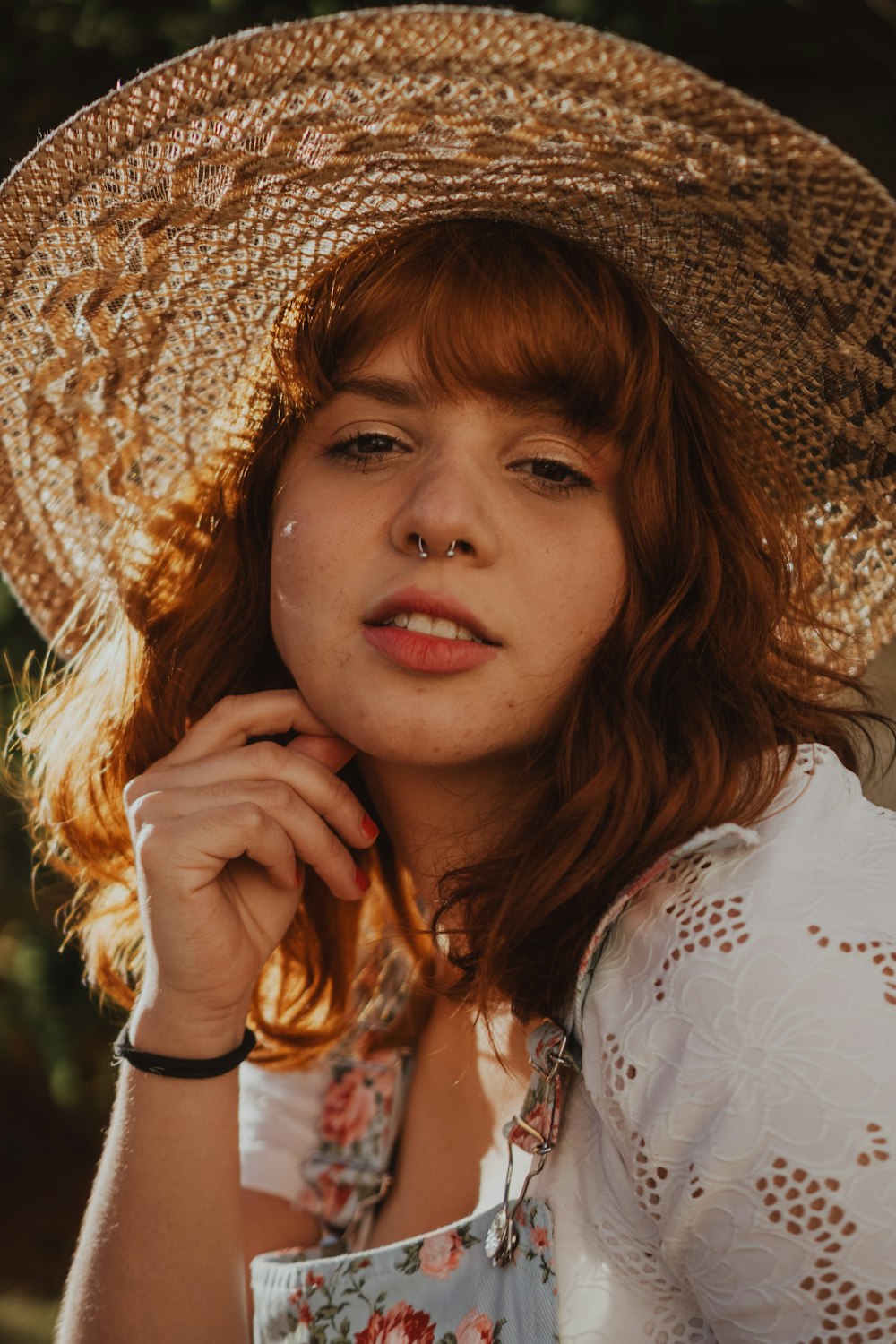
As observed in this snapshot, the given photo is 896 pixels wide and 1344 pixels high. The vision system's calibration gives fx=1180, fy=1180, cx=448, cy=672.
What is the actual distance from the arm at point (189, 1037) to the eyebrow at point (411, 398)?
555 millimetres

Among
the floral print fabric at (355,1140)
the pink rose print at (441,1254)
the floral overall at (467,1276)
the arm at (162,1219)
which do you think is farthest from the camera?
the floral print fabric at (355,1140)

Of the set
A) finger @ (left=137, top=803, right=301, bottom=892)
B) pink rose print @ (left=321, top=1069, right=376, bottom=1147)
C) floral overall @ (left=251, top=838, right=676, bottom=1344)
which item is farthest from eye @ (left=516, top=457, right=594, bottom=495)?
pink rose print @ (left=321, top=1069, right=376, bottom=1147)

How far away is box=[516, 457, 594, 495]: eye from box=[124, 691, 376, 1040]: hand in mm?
560

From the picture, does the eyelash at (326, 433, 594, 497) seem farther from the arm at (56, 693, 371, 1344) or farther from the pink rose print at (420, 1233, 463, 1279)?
the pink rose print at (420, 1233, 463, 1279)

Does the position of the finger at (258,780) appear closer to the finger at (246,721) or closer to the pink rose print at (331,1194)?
the finger at (246,721)

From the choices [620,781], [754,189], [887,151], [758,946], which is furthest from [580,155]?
[887,151]

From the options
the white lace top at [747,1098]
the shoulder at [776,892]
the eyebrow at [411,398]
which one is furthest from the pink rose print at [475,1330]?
the eyebrow at [411,398]

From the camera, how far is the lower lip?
59.3 inches

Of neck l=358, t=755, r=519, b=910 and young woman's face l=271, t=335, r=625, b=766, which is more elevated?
young woman's face l=271, t=335, r=625, b=766

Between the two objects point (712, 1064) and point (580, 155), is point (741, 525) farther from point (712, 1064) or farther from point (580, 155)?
point (712, 1064)

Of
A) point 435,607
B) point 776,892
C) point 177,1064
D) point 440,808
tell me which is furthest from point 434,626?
point 177,1064

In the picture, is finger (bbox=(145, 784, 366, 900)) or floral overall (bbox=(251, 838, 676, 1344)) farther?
finger (bbox=(145, 784, 366, 900))

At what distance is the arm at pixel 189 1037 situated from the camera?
1.73 meters

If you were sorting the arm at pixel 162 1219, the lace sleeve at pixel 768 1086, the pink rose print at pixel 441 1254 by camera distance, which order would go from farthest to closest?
1. the arm at pixel 162 1219
2. the pink rose print at pixel 441 1254
3. the lace sleeve at pixel 768 1086
